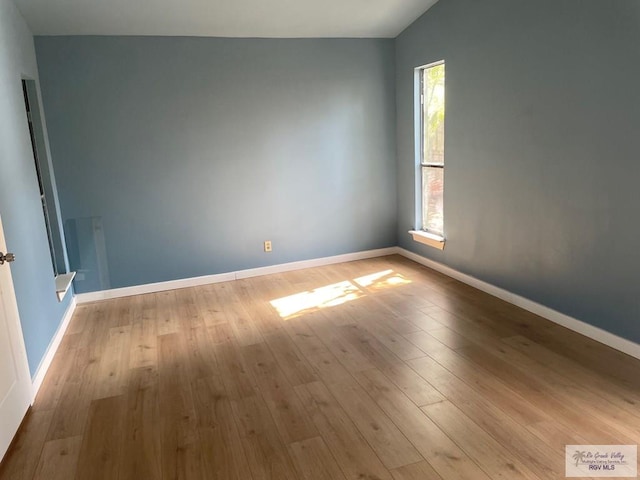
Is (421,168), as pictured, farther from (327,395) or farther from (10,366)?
(10,366)

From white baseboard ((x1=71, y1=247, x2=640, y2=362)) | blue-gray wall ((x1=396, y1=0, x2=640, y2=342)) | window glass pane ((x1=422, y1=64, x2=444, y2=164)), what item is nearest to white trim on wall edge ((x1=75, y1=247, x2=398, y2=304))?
white baseboard ((x1=71, y1=247, x2=640, y2=362))

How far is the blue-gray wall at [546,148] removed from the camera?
2.76m

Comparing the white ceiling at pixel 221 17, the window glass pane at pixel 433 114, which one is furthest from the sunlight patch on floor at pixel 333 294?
the white ceiling at pixel 221 17

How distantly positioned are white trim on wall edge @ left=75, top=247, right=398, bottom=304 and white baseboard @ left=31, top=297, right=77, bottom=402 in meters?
0.29

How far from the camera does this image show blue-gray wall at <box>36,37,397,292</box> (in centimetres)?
415

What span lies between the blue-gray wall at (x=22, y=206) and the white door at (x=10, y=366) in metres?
0.23

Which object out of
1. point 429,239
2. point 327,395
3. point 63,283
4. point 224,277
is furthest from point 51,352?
point 429,239

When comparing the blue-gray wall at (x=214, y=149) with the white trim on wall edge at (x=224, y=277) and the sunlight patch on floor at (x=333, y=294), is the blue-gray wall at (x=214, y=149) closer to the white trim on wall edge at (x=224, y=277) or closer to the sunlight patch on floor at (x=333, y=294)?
the white trim on wall edge at (x=224, y=277)

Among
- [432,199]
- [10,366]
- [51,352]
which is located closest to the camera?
[10,366]

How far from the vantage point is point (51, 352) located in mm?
3205

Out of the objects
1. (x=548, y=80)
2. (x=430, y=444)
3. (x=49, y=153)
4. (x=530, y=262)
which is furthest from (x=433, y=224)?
(x=49, y=153)

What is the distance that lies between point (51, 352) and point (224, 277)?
1818 millimetres

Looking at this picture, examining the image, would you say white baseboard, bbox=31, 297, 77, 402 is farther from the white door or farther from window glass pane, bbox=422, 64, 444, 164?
window glass pane, bbox=422, 64, 444, 164

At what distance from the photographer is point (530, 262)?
3.52 m
